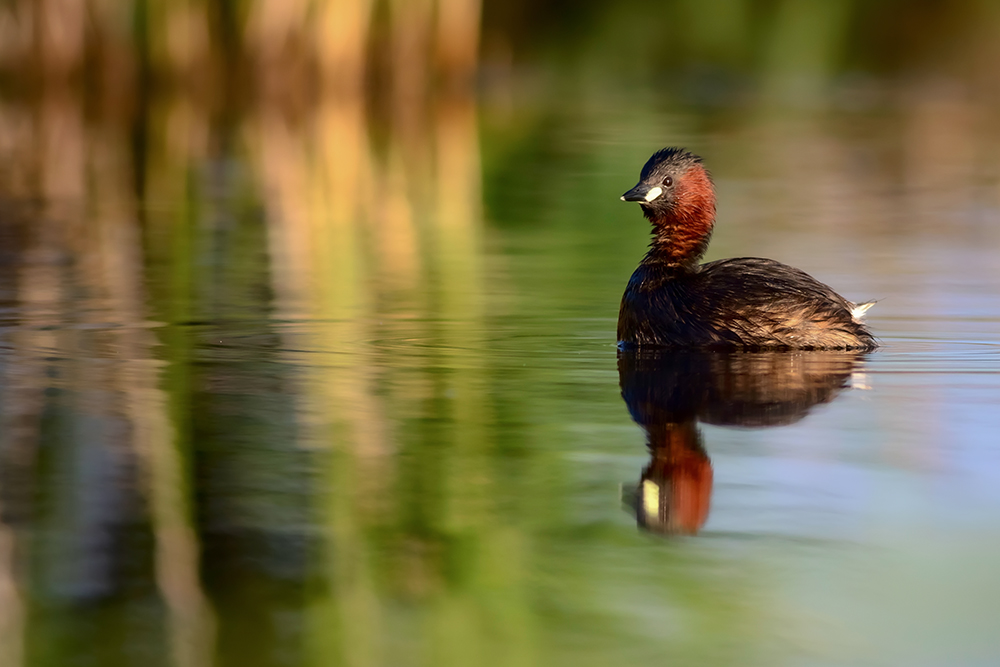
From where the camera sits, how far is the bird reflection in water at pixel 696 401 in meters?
5.04

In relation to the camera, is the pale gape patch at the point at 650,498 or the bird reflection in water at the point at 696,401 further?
the bird reflection in water at the point at 696,401

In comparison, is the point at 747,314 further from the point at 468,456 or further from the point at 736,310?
the point at 468,456

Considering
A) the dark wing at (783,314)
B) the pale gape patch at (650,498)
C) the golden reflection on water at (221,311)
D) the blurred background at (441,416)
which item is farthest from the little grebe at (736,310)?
the pale gape patch at (650,498)

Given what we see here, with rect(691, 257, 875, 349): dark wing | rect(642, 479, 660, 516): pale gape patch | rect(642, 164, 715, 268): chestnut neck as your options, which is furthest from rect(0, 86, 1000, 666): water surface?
rect(642, 164, 715, 268): chestnut neck

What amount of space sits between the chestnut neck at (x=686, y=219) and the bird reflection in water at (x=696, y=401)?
717 mm

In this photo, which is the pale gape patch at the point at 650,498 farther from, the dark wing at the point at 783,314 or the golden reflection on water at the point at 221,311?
the dark wing at the point at 783,314

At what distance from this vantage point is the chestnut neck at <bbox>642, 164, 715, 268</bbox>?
26.8 feet

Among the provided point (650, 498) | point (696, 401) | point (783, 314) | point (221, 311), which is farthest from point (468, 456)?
point (221, 311)

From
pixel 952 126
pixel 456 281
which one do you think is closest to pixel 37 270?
pixel 456 281

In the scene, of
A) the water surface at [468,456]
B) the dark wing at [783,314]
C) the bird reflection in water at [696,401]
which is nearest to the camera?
the water surface at [468,456]

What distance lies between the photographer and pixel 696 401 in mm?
6484

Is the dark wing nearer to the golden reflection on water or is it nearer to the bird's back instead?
the bird's back

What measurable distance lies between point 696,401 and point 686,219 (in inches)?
74.3

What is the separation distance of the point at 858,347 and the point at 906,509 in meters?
2.64
